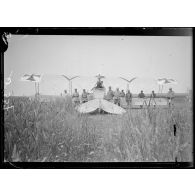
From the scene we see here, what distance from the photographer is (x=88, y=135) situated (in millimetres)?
2900

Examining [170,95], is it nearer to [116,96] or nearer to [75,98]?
[116,96]

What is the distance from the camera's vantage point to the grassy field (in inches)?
114

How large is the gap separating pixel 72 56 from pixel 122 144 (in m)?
0.89

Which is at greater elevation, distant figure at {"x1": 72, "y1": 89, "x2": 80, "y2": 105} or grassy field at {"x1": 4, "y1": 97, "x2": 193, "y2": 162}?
distant figure at {"x1": 72, "y1": 89, "x2": 80, "y2": 105}

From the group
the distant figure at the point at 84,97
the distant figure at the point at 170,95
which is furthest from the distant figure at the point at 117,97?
the distant figure at the point at 170,95

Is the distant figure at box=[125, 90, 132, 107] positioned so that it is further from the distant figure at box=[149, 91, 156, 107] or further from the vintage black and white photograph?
the distant figure at box=[149, 91, 156, 107]

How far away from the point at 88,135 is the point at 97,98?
334 mm

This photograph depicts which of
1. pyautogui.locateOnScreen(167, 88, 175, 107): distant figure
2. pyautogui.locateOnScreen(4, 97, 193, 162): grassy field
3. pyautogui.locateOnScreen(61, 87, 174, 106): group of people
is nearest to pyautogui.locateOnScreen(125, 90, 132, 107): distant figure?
pyautogui.locateOnScreen(61, 87, 174, 106): group of people

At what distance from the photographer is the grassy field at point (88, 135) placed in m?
2.88

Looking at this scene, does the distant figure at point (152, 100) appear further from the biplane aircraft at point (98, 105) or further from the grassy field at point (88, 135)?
the biplane aircraft at point (98, 105)

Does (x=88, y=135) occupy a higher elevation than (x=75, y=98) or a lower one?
lower

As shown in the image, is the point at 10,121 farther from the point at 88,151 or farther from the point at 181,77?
the point at 181,77

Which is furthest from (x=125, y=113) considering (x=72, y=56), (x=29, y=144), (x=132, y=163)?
(x=29, y=144)

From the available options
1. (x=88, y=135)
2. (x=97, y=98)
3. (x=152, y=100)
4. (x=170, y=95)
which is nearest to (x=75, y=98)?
(x=97, y=98)
